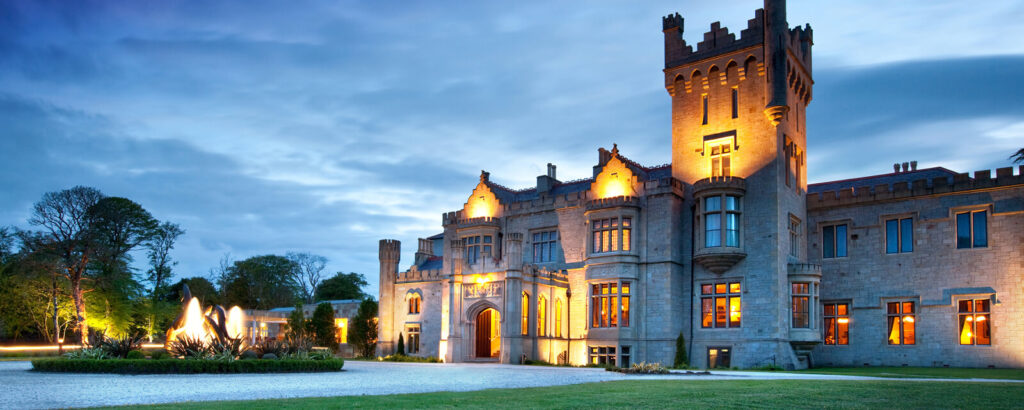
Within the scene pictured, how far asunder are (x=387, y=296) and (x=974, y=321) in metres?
29.7

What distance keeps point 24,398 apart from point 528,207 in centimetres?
2919

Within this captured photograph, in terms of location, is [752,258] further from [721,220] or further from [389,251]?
[389,251]

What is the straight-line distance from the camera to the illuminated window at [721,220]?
34344 millimetres

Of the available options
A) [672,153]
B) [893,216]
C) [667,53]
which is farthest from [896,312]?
[667,53]

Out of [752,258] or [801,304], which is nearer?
[801,304]

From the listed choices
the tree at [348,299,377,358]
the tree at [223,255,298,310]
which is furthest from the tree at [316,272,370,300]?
the tree at [348,299,377,358]

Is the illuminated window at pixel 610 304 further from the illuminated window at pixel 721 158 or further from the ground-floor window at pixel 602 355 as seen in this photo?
the illuminated window at pixel 721 158

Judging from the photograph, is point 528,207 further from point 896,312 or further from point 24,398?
point 24,398

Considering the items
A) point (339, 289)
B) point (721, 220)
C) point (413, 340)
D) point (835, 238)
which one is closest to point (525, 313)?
point (413, 340)

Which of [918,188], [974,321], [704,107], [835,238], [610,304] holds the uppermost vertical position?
[704,107]

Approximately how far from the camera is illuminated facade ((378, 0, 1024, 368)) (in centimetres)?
3225

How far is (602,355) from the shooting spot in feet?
120

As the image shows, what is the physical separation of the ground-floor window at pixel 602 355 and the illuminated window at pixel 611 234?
4.68m

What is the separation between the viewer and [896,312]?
33.7 meters
